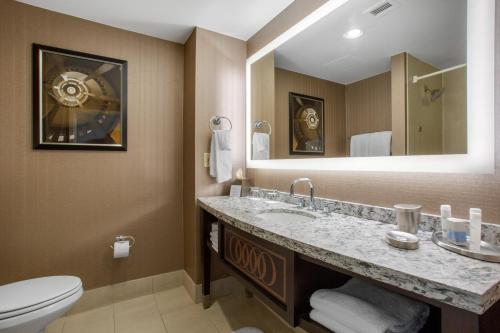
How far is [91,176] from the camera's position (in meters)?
1.92

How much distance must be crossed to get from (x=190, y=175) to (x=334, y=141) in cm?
123

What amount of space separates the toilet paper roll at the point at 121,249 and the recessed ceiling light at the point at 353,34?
2.13m

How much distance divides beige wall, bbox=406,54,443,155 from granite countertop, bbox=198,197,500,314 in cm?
38

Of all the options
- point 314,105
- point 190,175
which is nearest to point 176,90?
point 190,175

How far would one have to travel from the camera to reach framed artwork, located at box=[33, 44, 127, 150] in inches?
68.8

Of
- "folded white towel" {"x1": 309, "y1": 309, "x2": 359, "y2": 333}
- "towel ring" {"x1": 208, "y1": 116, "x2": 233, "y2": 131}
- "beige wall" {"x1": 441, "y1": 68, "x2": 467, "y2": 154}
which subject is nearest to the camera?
"folded white towel" {"x1": 309, "y1": 309, "x2": 359, "y2": 333}

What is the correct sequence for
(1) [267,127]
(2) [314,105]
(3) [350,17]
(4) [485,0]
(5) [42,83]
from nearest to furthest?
(4) [485,0] < (3) [350,17] < (2) [314,105] < (5) [42,83] < (1) [267,127]

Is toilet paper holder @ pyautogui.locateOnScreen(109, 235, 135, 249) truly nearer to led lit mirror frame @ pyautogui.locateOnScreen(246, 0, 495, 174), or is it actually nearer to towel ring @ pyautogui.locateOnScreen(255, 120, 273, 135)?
towel ring @ pyautogui.locateOnScreen(255, 120, 273, 135)

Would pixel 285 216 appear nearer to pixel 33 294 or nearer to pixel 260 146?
pixel 260 146

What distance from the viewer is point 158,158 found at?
7.13 ft

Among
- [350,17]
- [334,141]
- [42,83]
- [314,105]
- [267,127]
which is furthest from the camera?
[267,127]

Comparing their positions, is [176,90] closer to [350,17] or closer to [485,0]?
[350,17]

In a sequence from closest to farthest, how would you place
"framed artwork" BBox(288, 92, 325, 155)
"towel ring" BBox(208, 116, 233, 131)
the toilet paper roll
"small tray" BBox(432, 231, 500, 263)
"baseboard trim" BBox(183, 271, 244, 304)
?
1. "small tray" BBox(432, 231, 500, 263)
2. "framed artwork" BBox(288, 92, 325, 155)
3. the toilet paper roll
4. "baseboard trim" BBox(183, 271, 244, 304)
5. "towel ring" BBox(208, 116, 233, 131)

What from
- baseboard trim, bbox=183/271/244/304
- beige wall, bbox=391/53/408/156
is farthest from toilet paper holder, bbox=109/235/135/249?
beige wall, bbox=391/53/408/156
